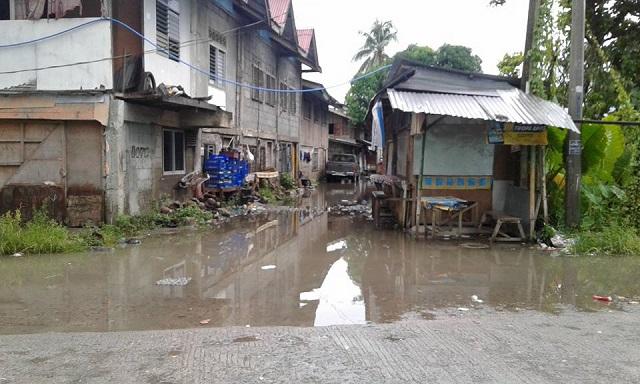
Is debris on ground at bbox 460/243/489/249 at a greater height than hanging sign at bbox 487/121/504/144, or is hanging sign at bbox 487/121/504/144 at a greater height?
hanging sign at bbox 487/121/504/144

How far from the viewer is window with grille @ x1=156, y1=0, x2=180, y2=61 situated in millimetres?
12001

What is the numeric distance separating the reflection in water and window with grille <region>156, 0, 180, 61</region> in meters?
7.11

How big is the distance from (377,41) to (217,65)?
31.6 m

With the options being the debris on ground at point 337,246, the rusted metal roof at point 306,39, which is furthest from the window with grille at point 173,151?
the rusted metal roof at point 306,39

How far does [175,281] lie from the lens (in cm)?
Result: 743

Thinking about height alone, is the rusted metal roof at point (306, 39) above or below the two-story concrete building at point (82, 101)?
above

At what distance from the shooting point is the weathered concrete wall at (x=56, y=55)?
10.5 meters

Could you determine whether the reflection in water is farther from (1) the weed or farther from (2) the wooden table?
(1) the weed

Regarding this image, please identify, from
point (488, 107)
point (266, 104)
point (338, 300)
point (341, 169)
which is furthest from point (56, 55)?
point (341, 169)

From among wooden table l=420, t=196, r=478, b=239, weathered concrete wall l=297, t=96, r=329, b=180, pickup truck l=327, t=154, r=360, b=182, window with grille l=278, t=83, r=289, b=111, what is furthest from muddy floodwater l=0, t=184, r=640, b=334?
pickup truck l=327, t=154, r=360, b=182

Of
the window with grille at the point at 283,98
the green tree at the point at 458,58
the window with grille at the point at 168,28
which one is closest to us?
the window with grille at the point at 168,28

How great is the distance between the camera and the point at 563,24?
1262 centimetres

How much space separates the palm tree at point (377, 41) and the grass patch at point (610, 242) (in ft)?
121

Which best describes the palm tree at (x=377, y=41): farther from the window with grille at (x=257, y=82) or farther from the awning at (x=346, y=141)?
the window with grille at (x=257, y=82)
